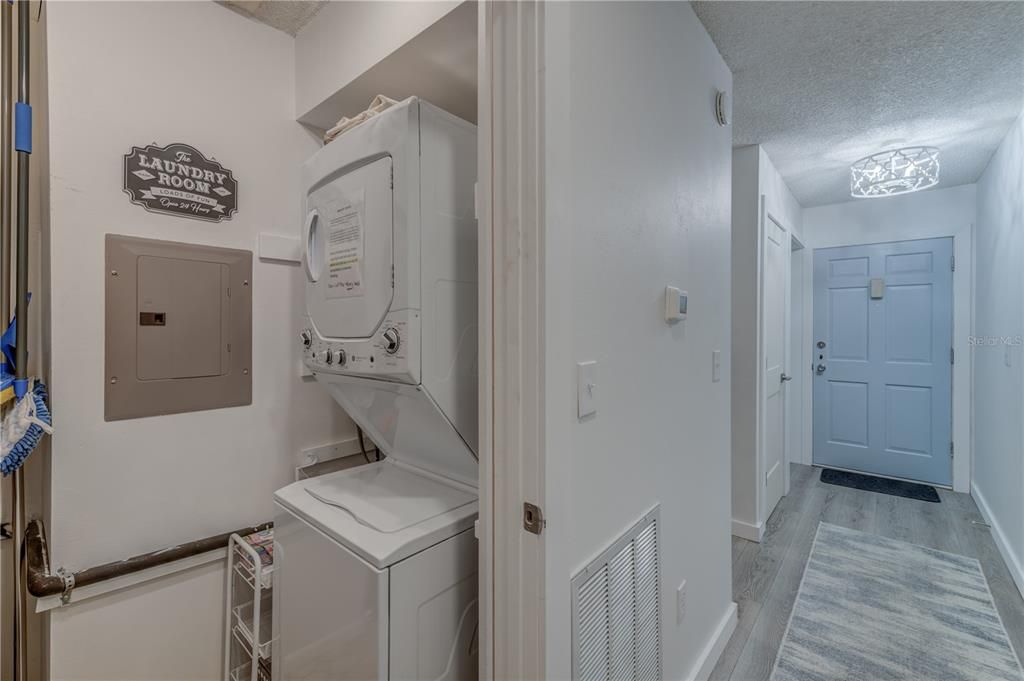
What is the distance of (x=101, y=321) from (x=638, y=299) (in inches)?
60.4

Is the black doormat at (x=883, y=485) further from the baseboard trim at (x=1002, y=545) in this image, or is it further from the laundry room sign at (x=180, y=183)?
the laundry room sign at (x=180, y=183)

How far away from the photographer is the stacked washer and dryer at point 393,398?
3.38 feet

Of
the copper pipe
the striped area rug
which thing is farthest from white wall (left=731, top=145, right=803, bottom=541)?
the copper pipe

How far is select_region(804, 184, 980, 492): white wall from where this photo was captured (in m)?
3.39

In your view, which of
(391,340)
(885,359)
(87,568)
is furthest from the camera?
(885,359)

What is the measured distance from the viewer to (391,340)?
1096mm

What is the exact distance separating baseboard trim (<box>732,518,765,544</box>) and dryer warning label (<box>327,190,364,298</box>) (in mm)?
2641

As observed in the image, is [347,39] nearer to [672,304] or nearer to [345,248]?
[345,248]

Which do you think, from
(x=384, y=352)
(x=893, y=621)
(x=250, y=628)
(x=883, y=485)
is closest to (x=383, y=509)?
(x=384, y=352)

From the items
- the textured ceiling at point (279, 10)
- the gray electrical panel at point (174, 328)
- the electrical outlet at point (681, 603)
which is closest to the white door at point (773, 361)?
the electrical outlet at point (681, 603)

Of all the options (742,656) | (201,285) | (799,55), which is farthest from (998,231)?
(201,285)

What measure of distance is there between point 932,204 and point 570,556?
13.8ft

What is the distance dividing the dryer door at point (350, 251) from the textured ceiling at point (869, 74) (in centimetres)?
131

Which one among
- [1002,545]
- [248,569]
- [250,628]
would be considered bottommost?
[1002,545]
